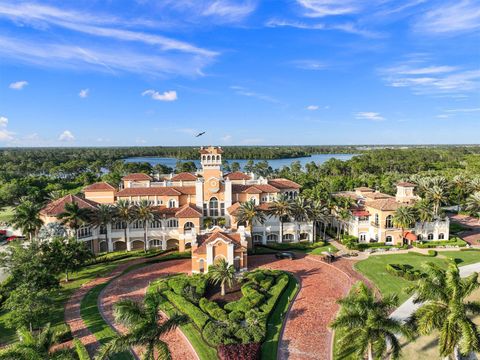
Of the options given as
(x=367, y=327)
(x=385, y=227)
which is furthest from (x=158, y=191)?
(x=367, y=327)

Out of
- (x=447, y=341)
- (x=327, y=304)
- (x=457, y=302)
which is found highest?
(x=457, y=302)

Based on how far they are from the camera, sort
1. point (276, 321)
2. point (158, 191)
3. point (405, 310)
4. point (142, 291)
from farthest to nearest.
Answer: point (158, 191) → point (142, 291) → point (405, 310) → point (276, 321)

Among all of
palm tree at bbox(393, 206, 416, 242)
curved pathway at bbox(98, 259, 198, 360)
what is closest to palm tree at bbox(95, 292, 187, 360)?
curved pathway at bbox(98, 259, 198, 360)

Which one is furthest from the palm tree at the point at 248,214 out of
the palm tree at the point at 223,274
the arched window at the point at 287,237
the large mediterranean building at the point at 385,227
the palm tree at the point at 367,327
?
the palm tree at the point at 367,327

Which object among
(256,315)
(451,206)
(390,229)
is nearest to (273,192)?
(390,229)

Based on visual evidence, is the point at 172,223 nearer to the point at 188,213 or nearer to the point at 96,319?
the point at 188,213

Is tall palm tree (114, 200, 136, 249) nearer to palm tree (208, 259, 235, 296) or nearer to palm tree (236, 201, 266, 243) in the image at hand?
palm tree (236, 201, 266, 243)

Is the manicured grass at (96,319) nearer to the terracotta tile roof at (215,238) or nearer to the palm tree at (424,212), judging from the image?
the terracotta tile roof at (215,238)

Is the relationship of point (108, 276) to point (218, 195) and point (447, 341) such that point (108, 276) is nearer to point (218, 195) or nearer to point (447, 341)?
point (218, 195)
